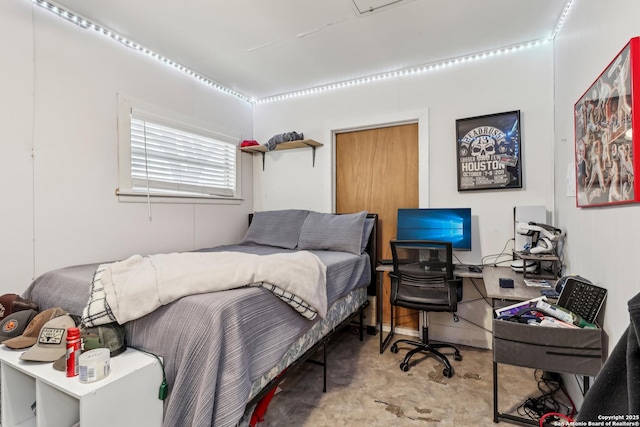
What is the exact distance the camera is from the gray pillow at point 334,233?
2779 mm

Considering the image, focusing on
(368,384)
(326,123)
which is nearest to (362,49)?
(326,123)

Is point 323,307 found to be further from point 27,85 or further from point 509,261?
point 27,85

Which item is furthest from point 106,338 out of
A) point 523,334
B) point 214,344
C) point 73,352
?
point 523,334

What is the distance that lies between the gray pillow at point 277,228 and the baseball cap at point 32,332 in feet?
5.98

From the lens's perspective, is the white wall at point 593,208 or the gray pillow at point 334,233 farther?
the gray pillow at point 334,233

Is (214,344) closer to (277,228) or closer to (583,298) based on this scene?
(583,298)

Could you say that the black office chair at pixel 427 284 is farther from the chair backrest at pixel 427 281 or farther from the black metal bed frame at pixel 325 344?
the black metal bed frame at pixel 325 344

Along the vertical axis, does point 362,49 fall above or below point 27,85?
above

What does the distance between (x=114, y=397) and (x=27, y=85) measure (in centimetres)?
203

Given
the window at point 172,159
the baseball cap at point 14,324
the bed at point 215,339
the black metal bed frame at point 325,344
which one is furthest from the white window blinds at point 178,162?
the black metal bed frame at point 325,344

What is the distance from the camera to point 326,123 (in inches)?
134

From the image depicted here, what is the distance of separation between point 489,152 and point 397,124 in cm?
92

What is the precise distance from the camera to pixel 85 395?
1.02 metres

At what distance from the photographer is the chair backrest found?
2.22 meters
